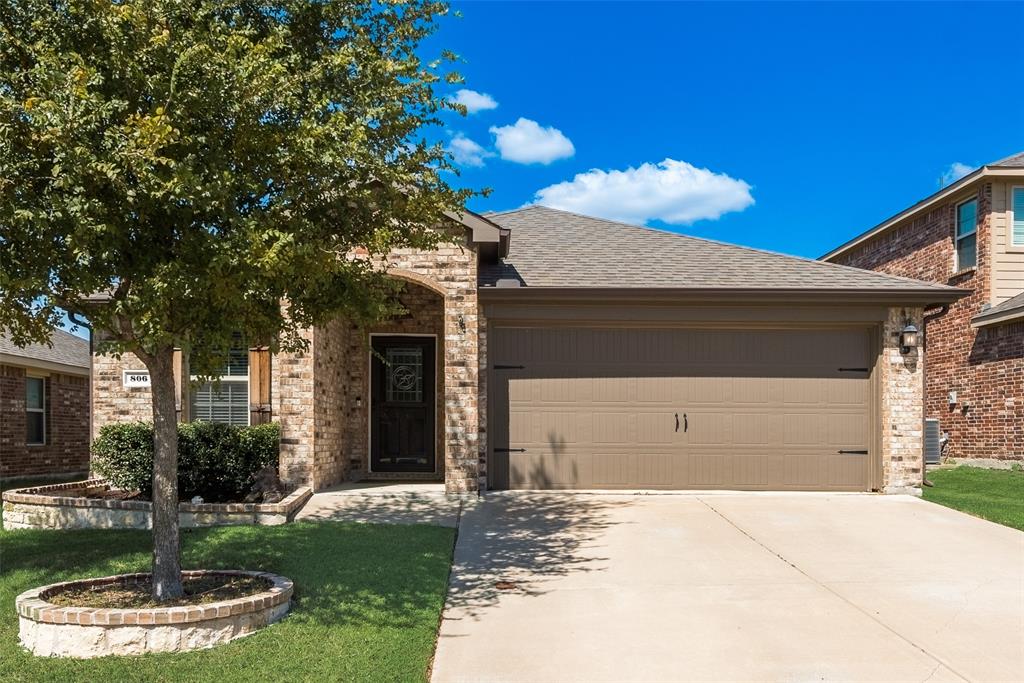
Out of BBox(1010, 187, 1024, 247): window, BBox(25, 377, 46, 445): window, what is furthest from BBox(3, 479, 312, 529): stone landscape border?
BBox(1010, 187, 1024, 247): window

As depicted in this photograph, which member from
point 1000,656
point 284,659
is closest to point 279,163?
point 284,659

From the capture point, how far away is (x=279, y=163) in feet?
15.4

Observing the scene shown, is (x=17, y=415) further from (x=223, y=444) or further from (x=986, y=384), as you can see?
(x=986, y=384)

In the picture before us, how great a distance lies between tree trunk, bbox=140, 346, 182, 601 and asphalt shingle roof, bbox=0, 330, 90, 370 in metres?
8.95

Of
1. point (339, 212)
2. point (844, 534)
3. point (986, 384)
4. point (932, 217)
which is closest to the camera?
point (339, 212)

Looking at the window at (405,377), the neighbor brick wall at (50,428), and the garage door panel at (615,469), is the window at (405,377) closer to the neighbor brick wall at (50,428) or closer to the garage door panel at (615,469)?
the garage door panel at (615,469)

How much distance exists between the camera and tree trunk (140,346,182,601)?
507 centimetres

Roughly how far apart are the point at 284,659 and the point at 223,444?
557cm

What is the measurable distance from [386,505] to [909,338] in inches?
278

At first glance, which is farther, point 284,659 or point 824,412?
point 824,412

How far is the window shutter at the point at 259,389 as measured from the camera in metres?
10.6

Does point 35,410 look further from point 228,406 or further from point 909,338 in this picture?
point 909,338

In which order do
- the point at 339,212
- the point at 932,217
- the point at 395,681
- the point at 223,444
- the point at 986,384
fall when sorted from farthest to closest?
the point at 932,217, the point at 986,384, the point at 223,444, the point at 339,212, the point at 395,681

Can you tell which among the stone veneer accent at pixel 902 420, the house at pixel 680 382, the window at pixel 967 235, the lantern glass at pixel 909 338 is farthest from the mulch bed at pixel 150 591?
the window at pixel 967 235
